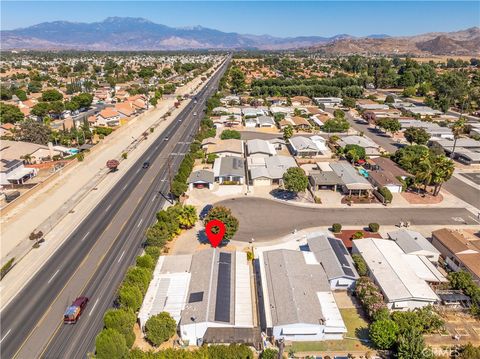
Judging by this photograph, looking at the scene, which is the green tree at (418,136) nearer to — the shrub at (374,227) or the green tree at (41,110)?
the shrub at (374,227)

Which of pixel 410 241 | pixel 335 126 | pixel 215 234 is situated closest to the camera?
pixel 215 234

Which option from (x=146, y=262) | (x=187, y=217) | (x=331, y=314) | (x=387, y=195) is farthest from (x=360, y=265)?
(x=146, y=262)

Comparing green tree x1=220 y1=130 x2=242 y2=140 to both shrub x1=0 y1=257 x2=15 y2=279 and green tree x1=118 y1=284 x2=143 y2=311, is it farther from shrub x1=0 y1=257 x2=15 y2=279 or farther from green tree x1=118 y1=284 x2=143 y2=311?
green tree x1=118 y1=284 x2=143 y2=311

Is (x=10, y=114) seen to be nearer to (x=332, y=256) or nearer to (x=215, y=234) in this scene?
Result: (x=215, y=234)

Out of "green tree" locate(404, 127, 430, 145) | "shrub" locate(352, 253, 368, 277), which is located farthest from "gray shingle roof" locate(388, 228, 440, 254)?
"green tree" locate(404, 127, 430, 145)

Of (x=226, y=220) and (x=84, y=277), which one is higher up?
(x=226, y=220)

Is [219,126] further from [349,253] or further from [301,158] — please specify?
[349,253]

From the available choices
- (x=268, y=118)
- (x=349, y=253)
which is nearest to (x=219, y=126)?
(x=268, y=118)
